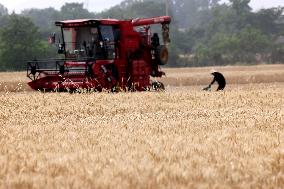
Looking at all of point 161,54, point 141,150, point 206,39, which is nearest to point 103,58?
point 161,54

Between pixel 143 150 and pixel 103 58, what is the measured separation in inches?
524

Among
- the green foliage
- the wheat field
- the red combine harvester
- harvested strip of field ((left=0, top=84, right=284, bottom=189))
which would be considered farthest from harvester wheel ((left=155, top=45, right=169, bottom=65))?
the green foliage

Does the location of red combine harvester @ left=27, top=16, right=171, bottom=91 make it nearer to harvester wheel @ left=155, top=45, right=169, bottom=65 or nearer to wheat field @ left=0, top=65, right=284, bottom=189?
harvester wheel @ left=155, top=45, right=169, bottom=65

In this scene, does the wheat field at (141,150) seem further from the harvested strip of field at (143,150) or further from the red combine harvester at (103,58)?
the red combine harvester at (103,58)

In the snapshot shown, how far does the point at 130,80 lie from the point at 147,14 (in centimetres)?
10446

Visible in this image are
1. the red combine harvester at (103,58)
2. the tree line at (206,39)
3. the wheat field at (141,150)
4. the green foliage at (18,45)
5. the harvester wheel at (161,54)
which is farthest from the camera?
the tree line at (206,39)

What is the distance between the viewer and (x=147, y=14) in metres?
123

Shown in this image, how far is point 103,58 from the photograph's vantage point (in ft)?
62.5

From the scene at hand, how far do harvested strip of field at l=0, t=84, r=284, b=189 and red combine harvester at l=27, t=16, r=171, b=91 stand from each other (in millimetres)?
6852

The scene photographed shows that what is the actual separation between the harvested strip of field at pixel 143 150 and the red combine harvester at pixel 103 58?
6.85 meters

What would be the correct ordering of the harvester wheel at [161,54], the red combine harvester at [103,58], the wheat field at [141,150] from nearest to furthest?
the wheat field at [141,150]
the red combine harvester at [103,58]
the harvester wheel at [161,54]

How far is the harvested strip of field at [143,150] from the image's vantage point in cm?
459

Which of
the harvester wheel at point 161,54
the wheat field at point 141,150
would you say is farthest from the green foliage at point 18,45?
the wheat field at point 141,150

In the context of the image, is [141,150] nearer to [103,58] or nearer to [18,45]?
[103,58]
